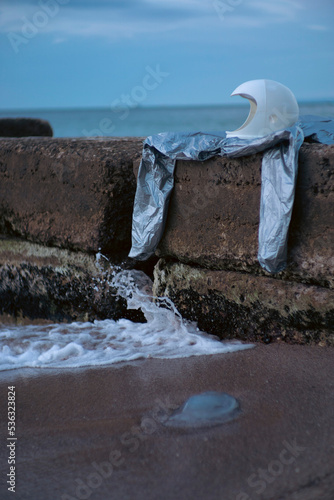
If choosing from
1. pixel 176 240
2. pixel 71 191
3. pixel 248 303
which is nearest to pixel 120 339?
pixel 176 240

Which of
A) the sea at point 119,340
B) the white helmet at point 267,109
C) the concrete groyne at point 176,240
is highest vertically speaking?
the white helmet at point 267,109

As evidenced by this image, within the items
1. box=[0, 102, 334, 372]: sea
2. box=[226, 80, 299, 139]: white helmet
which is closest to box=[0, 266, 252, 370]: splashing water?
box=[0, 102, 334, 372]: sea

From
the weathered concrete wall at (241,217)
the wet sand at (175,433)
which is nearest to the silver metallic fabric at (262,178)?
the weathered concrete wall at (241,217)

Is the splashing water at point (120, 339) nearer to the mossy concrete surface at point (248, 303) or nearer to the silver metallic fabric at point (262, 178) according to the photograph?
the mossy concrete surface at point (248, 303)

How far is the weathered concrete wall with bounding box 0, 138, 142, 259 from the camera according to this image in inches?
119

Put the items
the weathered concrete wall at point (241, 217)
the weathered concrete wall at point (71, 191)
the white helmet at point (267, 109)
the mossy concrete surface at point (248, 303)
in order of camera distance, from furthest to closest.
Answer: the weathered concrete wall at point (71, 191) → the white helmet at point (267, 109) → the mossy concrete surface at point (248, 303) → the weathered concrete wall at point (241, 217)

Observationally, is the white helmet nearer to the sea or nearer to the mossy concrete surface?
the sea

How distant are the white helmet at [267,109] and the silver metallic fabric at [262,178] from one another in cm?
10

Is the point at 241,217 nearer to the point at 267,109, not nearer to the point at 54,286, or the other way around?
the point at 267,109

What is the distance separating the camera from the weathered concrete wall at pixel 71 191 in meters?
3.02

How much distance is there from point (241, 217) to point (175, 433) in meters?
1.13

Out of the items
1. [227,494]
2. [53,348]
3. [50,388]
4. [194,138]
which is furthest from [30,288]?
[227,494]

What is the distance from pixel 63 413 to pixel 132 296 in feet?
3.66

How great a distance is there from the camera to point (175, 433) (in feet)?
5.85
